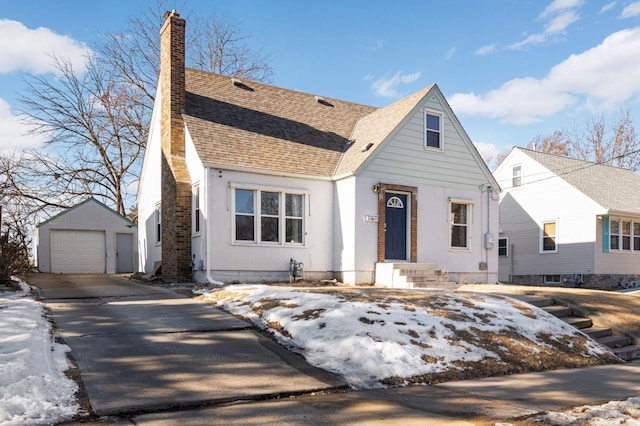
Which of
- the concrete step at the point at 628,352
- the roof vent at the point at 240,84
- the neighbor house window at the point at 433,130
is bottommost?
the concrete step at the point at 628,352

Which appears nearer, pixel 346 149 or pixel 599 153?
pixel 346 149

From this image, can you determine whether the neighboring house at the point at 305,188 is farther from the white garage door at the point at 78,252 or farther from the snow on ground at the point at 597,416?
the snow on ground at the point at 597,416

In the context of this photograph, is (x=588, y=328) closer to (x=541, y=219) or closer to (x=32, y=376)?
(x=32, y=376)

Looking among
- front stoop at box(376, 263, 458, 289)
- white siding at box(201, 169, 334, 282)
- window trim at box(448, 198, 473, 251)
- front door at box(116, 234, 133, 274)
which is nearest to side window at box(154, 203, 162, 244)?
white siding at box(201, 169, 334, 282)

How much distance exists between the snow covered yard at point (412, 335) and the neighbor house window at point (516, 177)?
1564 centimetres

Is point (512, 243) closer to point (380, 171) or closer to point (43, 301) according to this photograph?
point (380, 171)

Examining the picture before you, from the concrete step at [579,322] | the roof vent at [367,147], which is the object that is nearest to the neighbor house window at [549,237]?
the roof vent at [367,147]

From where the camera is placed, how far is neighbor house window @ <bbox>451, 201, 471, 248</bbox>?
15391 mm

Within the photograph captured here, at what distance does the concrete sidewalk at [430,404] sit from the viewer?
4.22 meters

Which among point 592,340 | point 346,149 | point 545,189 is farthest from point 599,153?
point 592,340

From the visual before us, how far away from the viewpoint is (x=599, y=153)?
114 feet

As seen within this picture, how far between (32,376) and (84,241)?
59.4 ft

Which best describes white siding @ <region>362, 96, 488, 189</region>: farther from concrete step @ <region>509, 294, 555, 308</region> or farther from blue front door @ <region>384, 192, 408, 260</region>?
concrete step @ <region>509, 294, 555, 308</region>

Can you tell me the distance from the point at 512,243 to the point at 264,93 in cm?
1435
